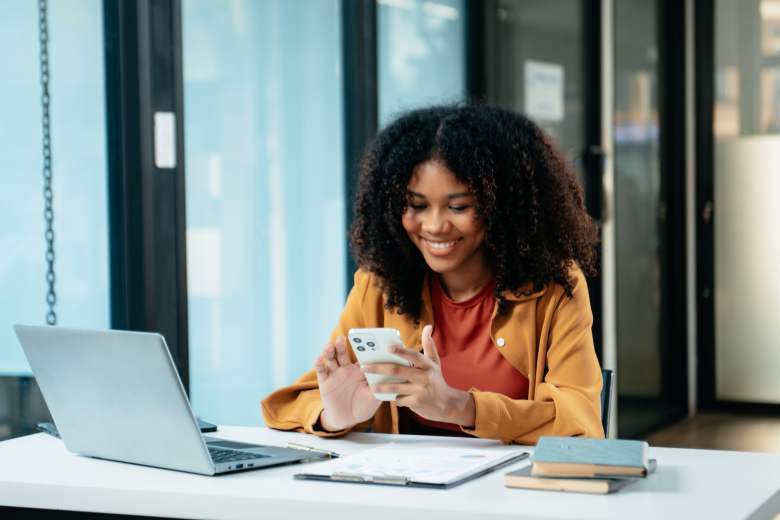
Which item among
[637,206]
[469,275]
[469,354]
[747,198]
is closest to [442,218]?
[469,275]

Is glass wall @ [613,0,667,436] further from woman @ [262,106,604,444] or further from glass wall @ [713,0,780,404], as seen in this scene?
woman @ [262,106,604,444]

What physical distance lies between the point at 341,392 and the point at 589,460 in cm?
60

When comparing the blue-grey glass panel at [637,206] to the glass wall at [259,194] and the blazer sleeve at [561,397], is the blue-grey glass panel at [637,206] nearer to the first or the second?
the glass wall at [259,194]

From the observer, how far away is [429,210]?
225cm

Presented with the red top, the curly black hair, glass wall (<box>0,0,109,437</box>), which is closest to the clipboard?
the red top

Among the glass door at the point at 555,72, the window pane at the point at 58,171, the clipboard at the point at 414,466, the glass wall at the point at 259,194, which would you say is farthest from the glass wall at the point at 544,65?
the clipboard at the point at 414,466

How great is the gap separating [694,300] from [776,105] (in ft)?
3.45

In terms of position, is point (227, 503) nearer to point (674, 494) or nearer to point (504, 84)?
point (674, 494)

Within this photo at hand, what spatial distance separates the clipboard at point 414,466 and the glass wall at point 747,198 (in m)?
4.44

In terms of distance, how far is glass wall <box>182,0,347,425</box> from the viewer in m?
3.00

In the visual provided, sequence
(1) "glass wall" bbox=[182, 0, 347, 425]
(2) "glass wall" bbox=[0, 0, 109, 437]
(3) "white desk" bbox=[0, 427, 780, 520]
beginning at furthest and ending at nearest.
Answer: (1) "glass wall" bbox=[182, 0, 347, 425] → (2) "glass wall" bbox=[0, 0, 109, 437] → (3) "white desk" bbox=[0, 427, 780, 520]

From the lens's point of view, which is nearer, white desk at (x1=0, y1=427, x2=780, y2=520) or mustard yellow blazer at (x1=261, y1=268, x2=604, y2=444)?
white desk at (x1=0, y1=427, x2=780, y2=520)

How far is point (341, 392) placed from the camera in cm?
201

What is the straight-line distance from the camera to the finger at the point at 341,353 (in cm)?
197
